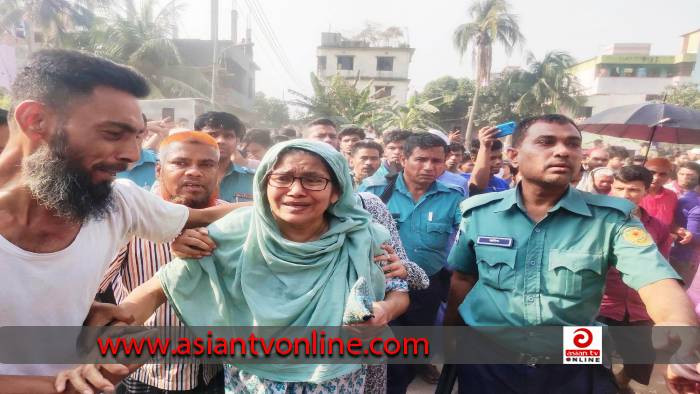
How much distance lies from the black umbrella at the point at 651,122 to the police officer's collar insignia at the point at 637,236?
3787mm

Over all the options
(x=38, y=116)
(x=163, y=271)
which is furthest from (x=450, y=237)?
(x=38, y=116)

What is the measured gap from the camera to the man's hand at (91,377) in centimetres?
122

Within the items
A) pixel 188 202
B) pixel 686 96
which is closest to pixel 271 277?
pixel 188 202

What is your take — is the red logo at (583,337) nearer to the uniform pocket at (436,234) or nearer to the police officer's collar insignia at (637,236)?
the police officer's collar insignia at (637,236)

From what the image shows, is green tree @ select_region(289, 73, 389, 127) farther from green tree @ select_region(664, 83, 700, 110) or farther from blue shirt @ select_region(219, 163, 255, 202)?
green tree @ select_region(664, 83, 700, 110)

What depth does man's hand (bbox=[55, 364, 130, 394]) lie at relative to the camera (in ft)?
4.02

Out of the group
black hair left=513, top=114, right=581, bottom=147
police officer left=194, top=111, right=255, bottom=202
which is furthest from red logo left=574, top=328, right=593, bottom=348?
police officer left=194, top=111, right=255, bottom=202

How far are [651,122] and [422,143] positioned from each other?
3.28 meters

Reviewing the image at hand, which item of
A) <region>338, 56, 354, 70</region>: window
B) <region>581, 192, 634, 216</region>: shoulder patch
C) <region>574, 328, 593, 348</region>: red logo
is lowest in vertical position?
<region>574, 328, 593, 348</region>: red logo

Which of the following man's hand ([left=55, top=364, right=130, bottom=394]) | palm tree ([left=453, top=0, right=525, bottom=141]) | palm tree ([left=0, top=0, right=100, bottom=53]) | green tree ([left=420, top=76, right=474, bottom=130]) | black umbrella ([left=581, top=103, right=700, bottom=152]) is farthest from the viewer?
green tree ([left=420, top=76, right=474, bottom=130])

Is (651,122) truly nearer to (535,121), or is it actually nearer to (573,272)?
(535,121)

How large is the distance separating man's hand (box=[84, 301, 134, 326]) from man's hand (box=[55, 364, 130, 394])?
25 centimetres

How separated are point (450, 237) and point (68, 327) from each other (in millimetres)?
2833

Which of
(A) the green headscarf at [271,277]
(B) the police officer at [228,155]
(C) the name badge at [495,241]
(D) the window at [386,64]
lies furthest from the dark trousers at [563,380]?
(D) the window at [386,64]
